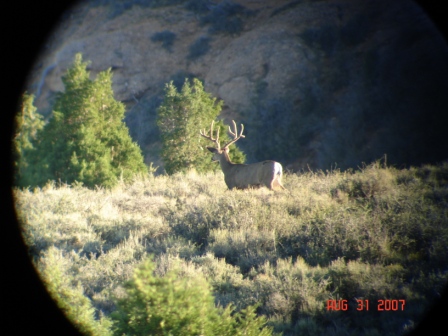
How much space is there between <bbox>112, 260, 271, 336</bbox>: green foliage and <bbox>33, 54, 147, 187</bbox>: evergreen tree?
11640mm

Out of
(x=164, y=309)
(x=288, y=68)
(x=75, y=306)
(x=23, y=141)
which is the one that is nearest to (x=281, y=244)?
(x=164, y=309)

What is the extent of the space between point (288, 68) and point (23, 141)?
64.6 ft

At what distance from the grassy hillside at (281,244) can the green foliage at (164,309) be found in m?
0.69

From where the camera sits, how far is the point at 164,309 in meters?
5.00

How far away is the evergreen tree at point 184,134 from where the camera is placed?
1836 cm

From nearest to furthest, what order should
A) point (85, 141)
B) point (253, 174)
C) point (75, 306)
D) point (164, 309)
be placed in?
1. point (164, 309)
2. point (75, 306)
3. point (253, 174)
4. point (85, 141)

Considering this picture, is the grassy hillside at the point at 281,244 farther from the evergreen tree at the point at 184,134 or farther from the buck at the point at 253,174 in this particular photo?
the evergreen tree at the point at 184,134

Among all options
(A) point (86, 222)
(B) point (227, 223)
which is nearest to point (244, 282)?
(B) point (227, 223)

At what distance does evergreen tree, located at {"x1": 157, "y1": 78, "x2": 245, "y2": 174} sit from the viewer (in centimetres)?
1836

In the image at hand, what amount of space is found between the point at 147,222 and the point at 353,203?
12.5 feet

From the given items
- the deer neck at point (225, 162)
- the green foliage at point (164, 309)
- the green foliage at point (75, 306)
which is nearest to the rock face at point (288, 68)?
the deer neck at point (225, 162)

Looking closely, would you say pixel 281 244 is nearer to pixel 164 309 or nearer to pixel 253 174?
pixel 164 309

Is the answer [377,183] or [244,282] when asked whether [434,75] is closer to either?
[377,183]

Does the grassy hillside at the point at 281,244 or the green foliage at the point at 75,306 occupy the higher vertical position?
the green foliage at the point at 75,306
